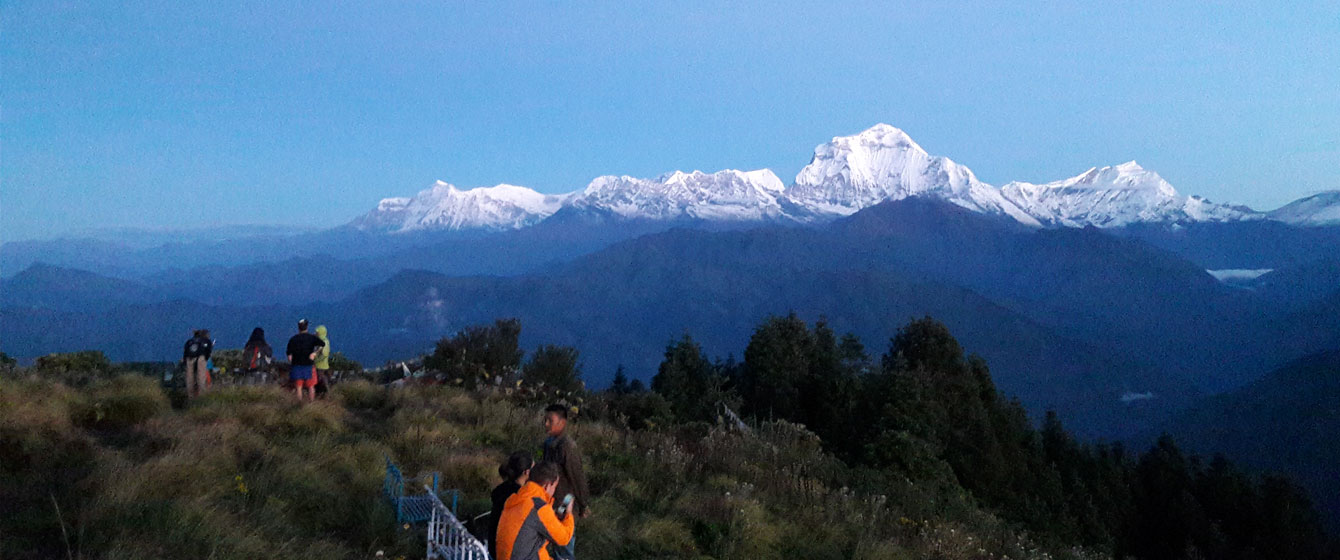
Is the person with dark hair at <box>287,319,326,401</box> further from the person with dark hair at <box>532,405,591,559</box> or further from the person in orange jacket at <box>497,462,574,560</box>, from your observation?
the person in orange jacket at <box>497,462,574,560</box>

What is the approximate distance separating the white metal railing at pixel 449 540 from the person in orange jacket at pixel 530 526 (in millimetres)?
189

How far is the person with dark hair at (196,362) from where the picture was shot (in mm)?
11234

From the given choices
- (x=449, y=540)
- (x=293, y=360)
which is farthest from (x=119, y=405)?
(x=449, y=540)

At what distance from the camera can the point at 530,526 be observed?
4.82 metres

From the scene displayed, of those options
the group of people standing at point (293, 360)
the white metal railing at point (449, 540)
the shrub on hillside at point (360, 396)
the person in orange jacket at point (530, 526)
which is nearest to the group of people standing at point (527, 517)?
the person in orange jacket at point (530, 526)

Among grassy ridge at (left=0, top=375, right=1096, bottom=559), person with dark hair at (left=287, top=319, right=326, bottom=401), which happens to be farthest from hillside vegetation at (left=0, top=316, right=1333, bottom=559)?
person with dark hair at (left=287, top=319, right=326, bottom=401)

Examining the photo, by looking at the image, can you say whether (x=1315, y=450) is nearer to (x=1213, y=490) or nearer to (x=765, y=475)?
(x=1213, y=490)

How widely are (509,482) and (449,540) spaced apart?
0.83 metres

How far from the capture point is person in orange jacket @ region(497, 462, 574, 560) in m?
4.82

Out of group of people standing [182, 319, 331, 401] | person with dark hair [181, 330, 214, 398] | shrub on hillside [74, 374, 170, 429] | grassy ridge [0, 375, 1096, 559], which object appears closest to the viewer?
grassy ridge [0, 375, 1096, 559]

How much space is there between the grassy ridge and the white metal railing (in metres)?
0.42

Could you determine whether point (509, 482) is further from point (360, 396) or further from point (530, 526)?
point (360, 396)

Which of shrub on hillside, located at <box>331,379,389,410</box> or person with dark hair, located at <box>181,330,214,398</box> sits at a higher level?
person with dark hair, located at <box>181,330,214,398</box>

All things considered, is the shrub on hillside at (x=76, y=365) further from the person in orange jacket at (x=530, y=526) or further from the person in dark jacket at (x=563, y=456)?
the person in orange jacket at (x=530, y=526)
